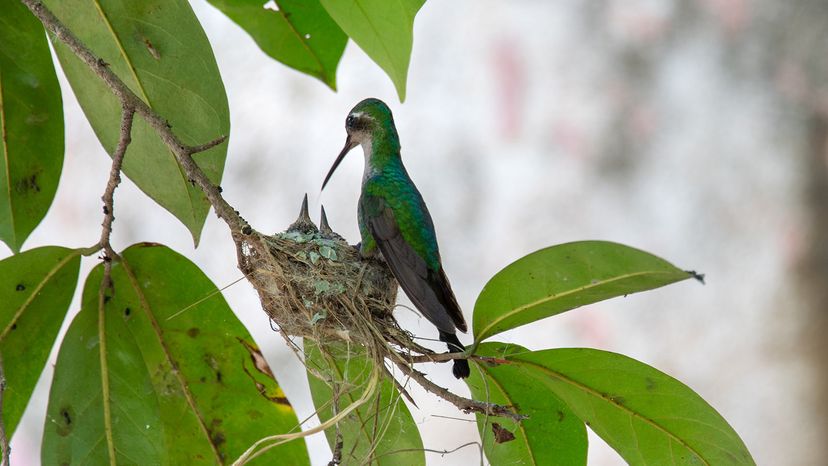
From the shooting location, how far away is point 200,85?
2301mm

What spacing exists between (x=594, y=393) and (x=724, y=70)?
4362 millimetres

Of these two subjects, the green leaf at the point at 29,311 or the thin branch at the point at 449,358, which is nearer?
the thin branch at the point at 449,358

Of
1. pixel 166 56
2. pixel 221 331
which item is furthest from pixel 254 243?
pixel 166 56

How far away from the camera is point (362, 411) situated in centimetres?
245

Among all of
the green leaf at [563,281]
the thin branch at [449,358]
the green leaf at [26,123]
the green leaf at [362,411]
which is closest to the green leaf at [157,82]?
the green leaf at [26,123]

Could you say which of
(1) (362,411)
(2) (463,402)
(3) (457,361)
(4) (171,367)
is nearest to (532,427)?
(3) (457,361)

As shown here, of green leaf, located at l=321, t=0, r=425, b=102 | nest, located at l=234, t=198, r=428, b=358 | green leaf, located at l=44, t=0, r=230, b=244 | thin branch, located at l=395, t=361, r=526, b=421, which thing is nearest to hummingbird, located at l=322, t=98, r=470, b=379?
nest, located at l=234, t=198, r=428, b=358

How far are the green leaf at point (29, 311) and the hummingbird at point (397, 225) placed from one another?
911 mm

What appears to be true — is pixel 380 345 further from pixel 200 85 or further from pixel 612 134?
pixel 612 134

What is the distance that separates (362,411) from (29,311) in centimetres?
88

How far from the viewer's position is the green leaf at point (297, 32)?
2.58 m

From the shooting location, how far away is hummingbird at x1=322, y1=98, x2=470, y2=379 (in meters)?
2.60

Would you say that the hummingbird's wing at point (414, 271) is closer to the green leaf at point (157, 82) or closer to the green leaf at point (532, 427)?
the green leaf at point (532, 427)

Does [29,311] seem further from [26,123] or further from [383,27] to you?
[383,27]
